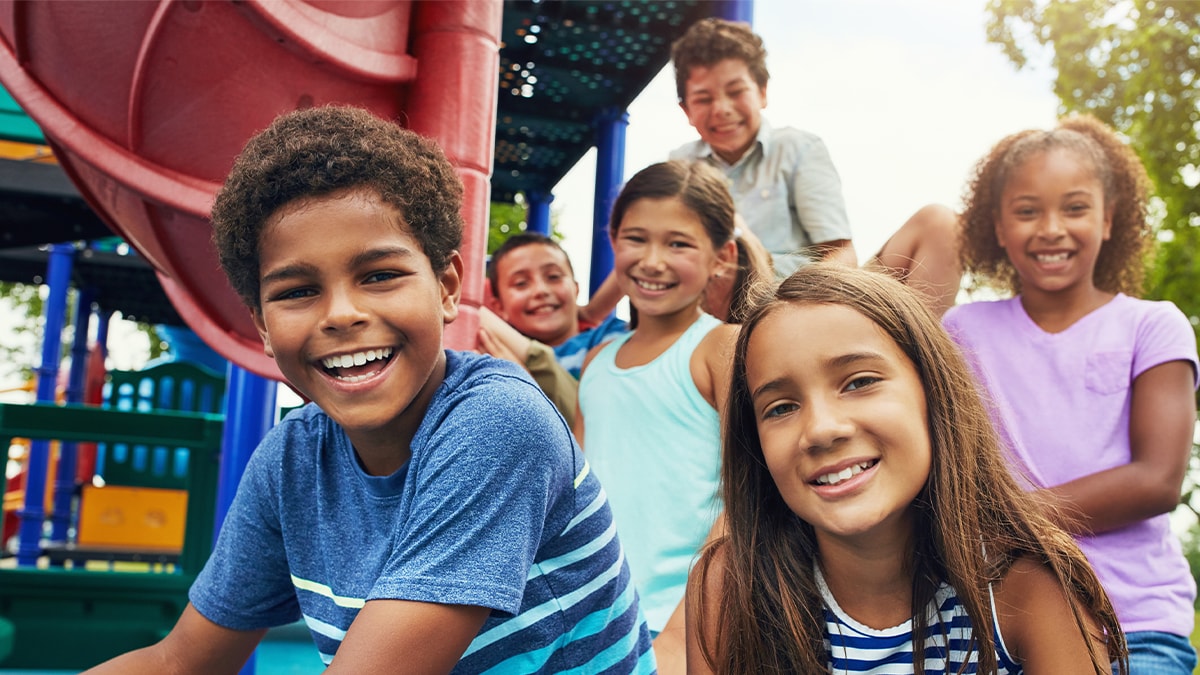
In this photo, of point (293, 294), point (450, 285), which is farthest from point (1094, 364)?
point (293, 294)

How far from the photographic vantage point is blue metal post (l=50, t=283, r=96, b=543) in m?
8.91

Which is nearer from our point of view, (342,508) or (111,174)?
(342,508)

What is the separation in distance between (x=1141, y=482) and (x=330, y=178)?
1665 mm

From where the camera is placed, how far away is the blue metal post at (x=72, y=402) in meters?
8.91

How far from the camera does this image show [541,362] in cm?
278

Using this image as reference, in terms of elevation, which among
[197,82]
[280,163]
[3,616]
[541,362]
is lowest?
[3,616]

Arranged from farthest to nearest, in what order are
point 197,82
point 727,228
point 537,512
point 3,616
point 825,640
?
1. point 3,616
2. point 727,228
3. point 197,82
4. point 825,640
5. point 537,512

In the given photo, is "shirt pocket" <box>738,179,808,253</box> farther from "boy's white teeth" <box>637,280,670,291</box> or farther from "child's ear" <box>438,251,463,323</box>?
"child's ear" <box>438,251,463,323</box>

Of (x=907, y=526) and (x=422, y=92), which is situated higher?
(x=422, y=92)

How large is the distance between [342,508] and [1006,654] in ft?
3.21

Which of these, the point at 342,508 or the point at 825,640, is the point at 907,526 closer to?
the point at 825,640

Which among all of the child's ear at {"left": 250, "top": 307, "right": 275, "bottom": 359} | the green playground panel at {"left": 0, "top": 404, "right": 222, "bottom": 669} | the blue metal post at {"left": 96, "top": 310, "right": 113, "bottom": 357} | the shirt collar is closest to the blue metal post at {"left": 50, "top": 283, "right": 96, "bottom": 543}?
the blue metal post at {"left": 96, "top": 310, "right": 113, "bottom": 357}

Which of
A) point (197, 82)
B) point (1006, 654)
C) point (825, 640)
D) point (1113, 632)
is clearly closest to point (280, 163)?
point (197, 82)

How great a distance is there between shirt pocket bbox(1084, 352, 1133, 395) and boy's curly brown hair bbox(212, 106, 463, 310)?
146cm
